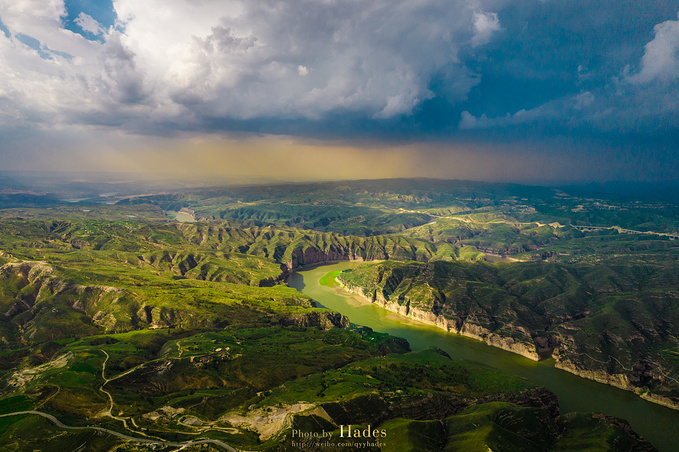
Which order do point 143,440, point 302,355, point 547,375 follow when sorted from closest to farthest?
point 143,440
point 302,355
point 547,375

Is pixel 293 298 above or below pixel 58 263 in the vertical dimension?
below

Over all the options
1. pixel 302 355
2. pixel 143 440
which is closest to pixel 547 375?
pixel 302 355

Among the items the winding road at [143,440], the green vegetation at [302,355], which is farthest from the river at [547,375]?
the winding road at [143,440]

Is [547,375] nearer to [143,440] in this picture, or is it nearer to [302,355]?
[302,355]

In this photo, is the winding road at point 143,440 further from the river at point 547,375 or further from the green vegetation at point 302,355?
the river at point 547,375

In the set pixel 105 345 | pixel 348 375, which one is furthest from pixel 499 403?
pixel 105 345

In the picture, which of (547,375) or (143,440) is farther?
(547,375)

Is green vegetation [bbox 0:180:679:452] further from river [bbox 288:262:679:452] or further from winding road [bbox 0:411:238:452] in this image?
river [bbox 288:262:679:452]

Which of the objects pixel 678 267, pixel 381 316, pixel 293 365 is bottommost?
pixel 381 316

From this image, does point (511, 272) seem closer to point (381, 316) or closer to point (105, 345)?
point (381, 316)

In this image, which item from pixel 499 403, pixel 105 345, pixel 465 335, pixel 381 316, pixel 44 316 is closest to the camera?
pixel 499 403
